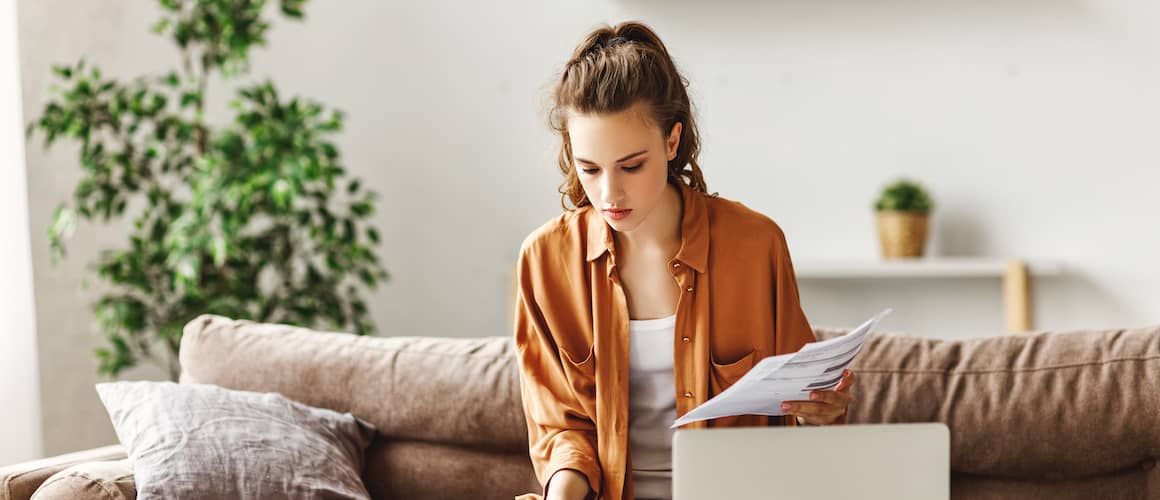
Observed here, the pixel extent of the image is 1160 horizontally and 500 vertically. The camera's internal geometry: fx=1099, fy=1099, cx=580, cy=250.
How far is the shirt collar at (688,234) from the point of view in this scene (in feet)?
5.02

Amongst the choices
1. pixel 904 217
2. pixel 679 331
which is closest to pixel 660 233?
pixel 679 331

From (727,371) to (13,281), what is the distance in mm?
1956

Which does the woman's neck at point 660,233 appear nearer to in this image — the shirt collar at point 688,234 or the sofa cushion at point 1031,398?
the shirt collar at point 688,234

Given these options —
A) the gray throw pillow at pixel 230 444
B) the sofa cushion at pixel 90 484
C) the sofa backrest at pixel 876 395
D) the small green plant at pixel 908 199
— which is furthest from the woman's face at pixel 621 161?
the small green plant at pixel 908 199

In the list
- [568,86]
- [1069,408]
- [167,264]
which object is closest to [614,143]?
[568,86]

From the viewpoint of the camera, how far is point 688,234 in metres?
1.55

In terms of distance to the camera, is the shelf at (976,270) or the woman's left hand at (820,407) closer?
the woman's left hand at (820,407)

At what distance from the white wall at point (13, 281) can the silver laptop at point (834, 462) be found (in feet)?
7.06

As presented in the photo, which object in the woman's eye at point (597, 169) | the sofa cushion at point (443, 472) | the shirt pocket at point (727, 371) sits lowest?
the sofa cushion at point (443, 472)

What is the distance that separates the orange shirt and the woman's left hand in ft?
0.43

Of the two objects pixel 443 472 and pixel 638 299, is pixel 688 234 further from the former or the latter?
pixel 443 472

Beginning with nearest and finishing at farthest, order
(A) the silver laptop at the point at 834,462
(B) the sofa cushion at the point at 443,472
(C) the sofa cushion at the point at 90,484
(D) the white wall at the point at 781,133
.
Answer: (A) the silver laptop at the point at 834,462, (C) the sofa cushion at the point at 90,484, (B) the sofa cushion at the point at 443,472, (D) the white wall at the point at 781,133

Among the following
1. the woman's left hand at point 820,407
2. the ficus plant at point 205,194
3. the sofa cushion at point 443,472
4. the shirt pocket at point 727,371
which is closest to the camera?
the woman's left hand at point 820,407

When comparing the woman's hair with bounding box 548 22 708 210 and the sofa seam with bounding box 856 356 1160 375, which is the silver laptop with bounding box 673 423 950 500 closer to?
the woman's hair with bounding box 548 22 708 210
